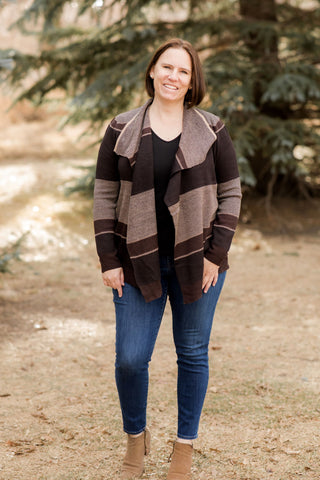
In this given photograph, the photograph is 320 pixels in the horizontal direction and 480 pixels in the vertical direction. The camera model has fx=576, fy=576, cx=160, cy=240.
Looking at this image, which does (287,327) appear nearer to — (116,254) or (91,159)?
(116,254)

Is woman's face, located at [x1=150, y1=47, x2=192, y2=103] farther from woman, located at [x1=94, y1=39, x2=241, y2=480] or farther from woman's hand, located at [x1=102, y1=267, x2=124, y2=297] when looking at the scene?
woman's hand, located at [x1=102, y1=267, x2=124, y2=297]

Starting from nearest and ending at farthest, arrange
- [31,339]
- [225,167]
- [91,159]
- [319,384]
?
[225,167] → [319,384] → [31,339] → [91,159]

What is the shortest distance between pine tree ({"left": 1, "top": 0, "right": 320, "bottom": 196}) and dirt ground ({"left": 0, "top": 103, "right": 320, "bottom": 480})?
4.68ft

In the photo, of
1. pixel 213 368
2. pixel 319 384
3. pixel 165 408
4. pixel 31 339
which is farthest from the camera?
pixel 31 339

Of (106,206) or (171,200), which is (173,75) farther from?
(106,206)

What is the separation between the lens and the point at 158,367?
4.31 meters

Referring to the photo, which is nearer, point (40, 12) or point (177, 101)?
point (177, 101)

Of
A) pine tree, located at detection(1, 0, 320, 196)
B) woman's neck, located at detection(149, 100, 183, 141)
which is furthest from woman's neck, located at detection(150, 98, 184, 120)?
pine tree, located at detection(1, 0, 320, 196)

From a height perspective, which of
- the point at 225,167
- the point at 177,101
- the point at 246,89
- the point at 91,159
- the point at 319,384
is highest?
the point at 177,101

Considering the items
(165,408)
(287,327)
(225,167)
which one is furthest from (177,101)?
(287,327)

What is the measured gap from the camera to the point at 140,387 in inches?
104

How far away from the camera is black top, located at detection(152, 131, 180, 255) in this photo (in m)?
2.50

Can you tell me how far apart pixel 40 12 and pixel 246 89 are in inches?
A: 119

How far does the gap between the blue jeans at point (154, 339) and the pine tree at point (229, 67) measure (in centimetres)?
481
